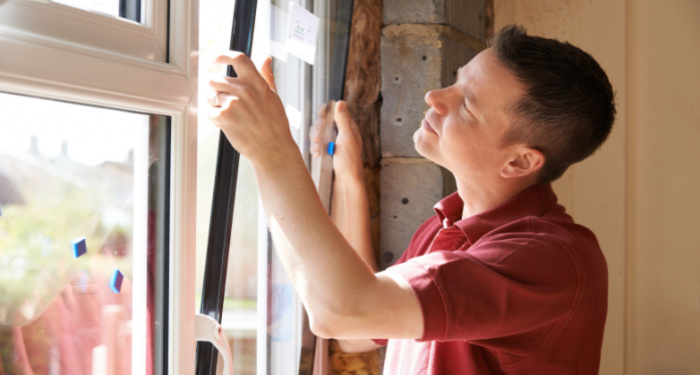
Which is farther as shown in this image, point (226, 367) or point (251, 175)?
point (251, 175)

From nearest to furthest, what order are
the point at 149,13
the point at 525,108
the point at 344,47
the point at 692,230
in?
1. the point at 149,13
2. the point at 525,108
3. the point at 344,47
4. the point at 692,230

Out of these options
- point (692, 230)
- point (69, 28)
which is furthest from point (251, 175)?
point (692, 230)

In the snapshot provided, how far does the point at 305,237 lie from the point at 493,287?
31 centimetres

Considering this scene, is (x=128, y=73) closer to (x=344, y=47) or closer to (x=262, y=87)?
(x=262, y=87)

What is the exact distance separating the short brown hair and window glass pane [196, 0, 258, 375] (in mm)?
580

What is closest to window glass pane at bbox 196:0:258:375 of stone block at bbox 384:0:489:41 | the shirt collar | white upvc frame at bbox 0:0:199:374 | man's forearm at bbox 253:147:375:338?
white upvc frame at bbox 0:0:199:374

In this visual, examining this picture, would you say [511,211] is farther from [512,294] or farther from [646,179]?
[646,179]

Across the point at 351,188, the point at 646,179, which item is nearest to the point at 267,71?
the point at 351,188

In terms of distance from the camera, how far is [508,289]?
108cm

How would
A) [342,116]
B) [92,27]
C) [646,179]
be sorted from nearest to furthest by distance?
1. [92,27]
2. [342,116]
3. [646,179]

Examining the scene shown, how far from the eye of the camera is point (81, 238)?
41.9 inches

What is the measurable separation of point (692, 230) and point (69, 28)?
1976mm

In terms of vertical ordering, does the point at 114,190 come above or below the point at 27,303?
above

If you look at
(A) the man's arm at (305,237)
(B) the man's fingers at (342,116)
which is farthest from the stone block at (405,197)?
(A) the man's arm at (305,237)
